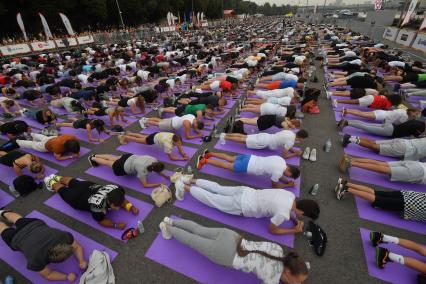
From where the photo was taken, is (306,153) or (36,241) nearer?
(36,241)

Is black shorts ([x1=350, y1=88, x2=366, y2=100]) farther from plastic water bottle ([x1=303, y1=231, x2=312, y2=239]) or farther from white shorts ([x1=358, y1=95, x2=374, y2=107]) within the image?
plastic water bottle ([x1=303, y1=231, x2=312, y2=239])

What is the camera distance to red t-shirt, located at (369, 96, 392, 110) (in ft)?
24.2

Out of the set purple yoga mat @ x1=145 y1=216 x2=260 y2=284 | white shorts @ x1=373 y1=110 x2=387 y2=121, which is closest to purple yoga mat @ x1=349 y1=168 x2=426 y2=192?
white shorts @ x1=373 y1=110 x2=387 y2=121

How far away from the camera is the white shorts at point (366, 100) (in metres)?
7.50

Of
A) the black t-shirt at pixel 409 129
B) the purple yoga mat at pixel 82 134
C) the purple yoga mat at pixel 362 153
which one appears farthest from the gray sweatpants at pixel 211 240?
the black t-shirt at pixel 409 129

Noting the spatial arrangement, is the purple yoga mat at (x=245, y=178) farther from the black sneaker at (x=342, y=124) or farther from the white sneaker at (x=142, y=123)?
the white sneaker at (x=142, y=123)

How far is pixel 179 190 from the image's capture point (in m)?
4.44

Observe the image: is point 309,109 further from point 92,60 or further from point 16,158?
point 92,60

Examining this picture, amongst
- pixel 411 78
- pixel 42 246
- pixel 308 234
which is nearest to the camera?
pixel 42 246

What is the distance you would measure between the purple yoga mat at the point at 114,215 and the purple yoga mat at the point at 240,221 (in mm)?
687

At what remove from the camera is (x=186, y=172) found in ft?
17.6

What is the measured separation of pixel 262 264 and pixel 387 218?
2.90 metres

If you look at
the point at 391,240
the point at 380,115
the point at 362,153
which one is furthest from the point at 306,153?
the point at 380,115

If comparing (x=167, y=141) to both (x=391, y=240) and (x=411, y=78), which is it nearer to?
(x=391, y=240)
